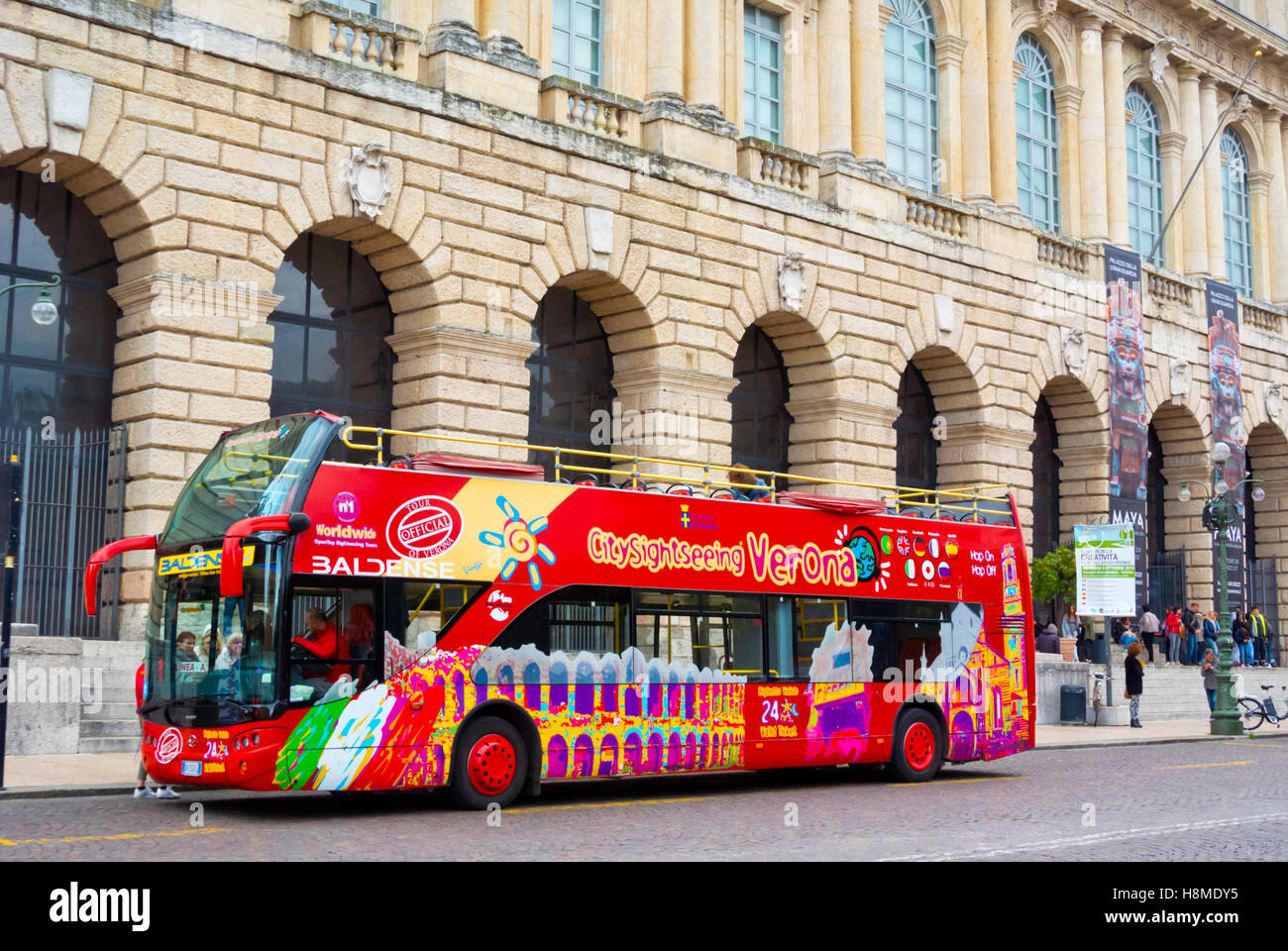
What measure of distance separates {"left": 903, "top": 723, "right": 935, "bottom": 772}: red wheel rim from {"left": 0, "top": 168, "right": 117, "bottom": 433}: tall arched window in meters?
11.5

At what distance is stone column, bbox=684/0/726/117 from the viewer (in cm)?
2730

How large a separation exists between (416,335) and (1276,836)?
46.7 ft

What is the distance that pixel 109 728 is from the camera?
59.0 ft

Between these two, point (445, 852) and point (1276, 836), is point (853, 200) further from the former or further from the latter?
point (445, 852)

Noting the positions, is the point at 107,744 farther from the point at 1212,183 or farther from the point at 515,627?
the point at 1212,183

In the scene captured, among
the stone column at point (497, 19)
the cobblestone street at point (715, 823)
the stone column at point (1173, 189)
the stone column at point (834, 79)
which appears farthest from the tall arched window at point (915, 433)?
the cobblestone street at point (715, 823)

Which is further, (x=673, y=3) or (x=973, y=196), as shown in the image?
(x=973, y=196)

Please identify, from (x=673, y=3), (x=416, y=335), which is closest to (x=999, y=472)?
(x=673, y=3)

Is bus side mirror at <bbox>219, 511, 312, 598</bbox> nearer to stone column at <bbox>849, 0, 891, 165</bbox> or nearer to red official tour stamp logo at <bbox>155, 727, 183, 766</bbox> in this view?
red official tour stamp logo at <bbox>155, 727, 183, 766</bbox>

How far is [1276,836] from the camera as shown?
41.4 ft

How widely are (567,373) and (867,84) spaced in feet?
31.2

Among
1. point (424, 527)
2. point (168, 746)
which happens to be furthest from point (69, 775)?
point (424, 527)

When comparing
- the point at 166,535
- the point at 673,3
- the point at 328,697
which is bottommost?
the point at 328,697

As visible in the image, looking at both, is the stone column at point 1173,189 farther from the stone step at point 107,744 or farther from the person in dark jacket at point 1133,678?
the stone step at point 107,744
